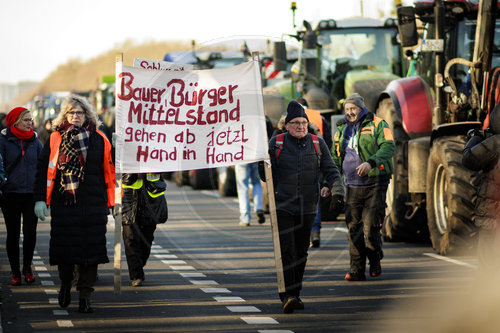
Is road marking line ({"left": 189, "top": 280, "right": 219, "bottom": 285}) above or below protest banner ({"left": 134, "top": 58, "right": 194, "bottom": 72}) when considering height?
below

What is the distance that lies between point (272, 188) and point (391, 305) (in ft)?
4.79

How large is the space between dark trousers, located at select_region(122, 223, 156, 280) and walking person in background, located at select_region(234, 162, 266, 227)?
6.92 metres

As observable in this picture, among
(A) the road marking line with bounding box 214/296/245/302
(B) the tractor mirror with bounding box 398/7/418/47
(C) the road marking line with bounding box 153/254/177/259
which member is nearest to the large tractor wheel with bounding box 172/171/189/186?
(C) the road marking line with bounding box 153/254/177/259

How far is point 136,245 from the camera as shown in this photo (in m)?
12.0

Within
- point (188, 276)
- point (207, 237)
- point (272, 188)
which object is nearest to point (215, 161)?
point (272, 188)

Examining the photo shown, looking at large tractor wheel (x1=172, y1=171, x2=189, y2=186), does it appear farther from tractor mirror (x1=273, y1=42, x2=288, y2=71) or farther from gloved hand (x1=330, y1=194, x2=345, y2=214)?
gloved hand (x1=330, y1=194, x2=345, y2=214)

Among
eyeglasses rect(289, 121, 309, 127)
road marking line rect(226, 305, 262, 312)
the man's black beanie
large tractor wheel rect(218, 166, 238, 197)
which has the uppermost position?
the man's black beanie

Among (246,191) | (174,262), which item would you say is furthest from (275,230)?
(246,191)

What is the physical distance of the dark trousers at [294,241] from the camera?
10.2 meters

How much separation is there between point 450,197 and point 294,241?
10.4 feet

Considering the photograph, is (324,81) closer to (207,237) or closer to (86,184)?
(207,237)

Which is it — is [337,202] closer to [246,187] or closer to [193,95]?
[193,95]

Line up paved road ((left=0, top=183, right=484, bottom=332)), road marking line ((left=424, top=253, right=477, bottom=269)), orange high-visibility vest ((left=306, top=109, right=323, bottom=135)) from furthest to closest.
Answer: orange high-visibility vest ((left=306, top=109, right=323, bottom=135))
road marking line ((left=424, top=253, right=477, bottom=269))
paved road ((left=0, top=183, right=484, bottom=332))

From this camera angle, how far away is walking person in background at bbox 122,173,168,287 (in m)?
11.9
